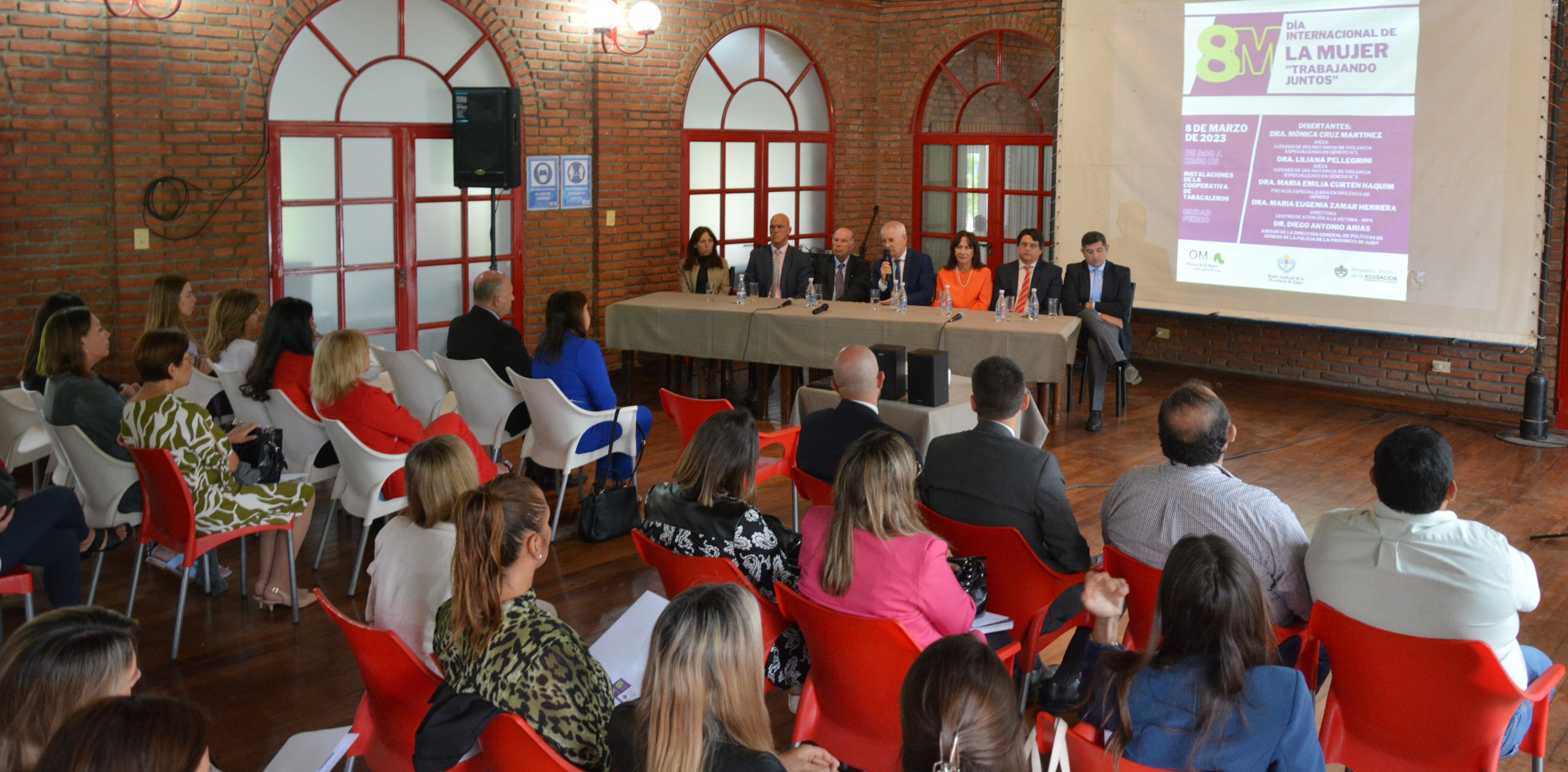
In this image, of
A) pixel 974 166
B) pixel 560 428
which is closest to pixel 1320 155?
pixel 974 166

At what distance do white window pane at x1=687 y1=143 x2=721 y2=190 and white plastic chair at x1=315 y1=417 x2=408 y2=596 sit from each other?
5665 mm

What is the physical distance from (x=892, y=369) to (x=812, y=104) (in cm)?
610

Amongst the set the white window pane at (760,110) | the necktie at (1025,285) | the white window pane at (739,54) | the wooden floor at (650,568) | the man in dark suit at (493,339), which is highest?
the white window pane at (739,54)

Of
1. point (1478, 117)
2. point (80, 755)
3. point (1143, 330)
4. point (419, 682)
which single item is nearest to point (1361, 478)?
point (1478, 117)

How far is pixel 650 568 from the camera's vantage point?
5.32m

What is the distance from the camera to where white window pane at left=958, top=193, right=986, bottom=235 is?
11.0 metres

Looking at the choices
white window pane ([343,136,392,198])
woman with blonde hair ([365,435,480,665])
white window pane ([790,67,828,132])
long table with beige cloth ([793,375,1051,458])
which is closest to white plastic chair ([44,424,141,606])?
woman with blonde hair ([365,435,480,665])

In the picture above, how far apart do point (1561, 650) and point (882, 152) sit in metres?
8.00

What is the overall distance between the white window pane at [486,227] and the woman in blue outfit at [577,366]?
3.23 metres

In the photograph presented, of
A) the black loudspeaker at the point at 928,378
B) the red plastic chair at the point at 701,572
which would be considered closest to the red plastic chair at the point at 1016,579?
the red plastic chair at the point at 701,572

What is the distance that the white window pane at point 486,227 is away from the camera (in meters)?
8.91

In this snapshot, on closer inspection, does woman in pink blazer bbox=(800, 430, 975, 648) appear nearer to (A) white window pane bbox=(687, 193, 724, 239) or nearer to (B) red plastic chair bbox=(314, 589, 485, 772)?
(B) red plastic chair bbox=(314, 589, 485, 772)

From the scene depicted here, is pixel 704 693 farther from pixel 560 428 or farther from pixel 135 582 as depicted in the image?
pixel 560 428

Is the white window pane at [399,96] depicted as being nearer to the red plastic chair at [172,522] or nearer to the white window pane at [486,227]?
the white window pane at [486,227]
